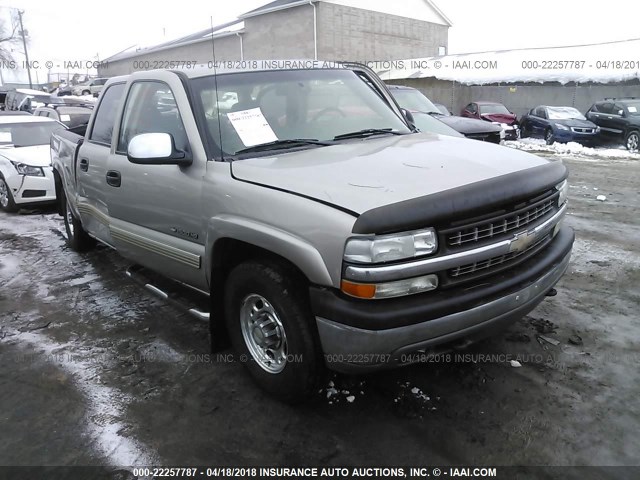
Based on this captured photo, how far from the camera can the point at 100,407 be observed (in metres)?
3.12

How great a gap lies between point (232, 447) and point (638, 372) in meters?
2.50

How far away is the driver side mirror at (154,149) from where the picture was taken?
3129 millimetres

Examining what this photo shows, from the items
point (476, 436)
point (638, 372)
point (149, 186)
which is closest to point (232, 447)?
point (476, 436)

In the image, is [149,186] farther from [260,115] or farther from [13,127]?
[13,127]

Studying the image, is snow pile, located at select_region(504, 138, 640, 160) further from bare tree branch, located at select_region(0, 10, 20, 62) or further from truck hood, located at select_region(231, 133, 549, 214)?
bare tree branch, located at select_region(0, 10, 20, 62)

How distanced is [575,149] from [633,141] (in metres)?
1.92

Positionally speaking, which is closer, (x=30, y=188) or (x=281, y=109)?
(x=281, y=109)

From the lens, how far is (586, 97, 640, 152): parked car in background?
16.8 metres

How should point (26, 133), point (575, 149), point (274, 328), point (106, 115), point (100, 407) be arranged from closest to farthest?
point (274, 328) → point (100, 407) → point (106, 115) → point (26, 133) → point (575, 149)

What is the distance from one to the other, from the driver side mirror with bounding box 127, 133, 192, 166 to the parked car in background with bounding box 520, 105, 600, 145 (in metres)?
17.7

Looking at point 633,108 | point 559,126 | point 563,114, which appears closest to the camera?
point 633,108

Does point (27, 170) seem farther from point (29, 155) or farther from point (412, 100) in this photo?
point (412, 100)

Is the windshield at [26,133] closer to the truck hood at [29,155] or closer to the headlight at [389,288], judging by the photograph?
the truck hood at [29,155]

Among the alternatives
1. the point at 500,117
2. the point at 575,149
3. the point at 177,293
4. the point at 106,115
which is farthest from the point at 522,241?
the point at 500,117
